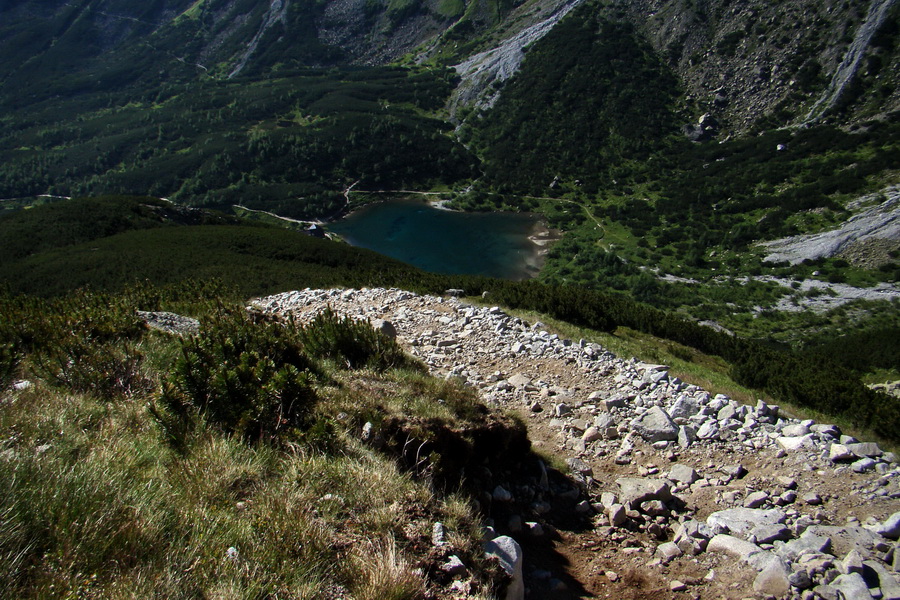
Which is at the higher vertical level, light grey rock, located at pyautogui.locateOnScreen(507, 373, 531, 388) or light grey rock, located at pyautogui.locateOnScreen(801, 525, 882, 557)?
light grey rock, located at pyautogui.locateOnScreen(801, 525, 882, 557)

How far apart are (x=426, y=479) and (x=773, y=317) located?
178 feet

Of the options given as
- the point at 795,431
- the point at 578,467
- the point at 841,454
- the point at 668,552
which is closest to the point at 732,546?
the point at 668,552

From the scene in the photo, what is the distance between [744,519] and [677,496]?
909mm

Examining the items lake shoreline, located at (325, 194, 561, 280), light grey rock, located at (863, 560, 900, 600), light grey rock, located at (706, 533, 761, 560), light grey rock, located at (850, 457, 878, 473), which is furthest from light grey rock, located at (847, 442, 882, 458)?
lake shoreline, located at (325, 194, 561, 280)

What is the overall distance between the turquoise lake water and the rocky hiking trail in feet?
182

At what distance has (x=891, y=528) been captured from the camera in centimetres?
501

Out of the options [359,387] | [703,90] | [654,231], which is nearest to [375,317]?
[359,387]

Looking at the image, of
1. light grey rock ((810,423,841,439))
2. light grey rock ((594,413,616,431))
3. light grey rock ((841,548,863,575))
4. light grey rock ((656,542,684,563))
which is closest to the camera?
light grey rock ((841,548,863,575))

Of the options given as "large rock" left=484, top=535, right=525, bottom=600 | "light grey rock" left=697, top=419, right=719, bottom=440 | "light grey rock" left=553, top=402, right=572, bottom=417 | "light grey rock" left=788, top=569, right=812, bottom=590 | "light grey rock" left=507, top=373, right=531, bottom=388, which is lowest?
"light grey rock" left=507, top=373, right=531, bottom=388

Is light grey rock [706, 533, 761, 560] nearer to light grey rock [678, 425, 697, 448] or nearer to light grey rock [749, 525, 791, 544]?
light grey rock [749, 525, 791, 544]

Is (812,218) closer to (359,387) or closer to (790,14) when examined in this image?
(790,14)

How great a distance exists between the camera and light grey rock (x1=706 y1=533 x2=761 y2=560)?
4.80 m

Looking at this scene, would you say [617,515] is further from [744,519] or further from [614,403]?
[614,403]

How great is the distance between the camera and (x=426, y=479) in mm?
4348
